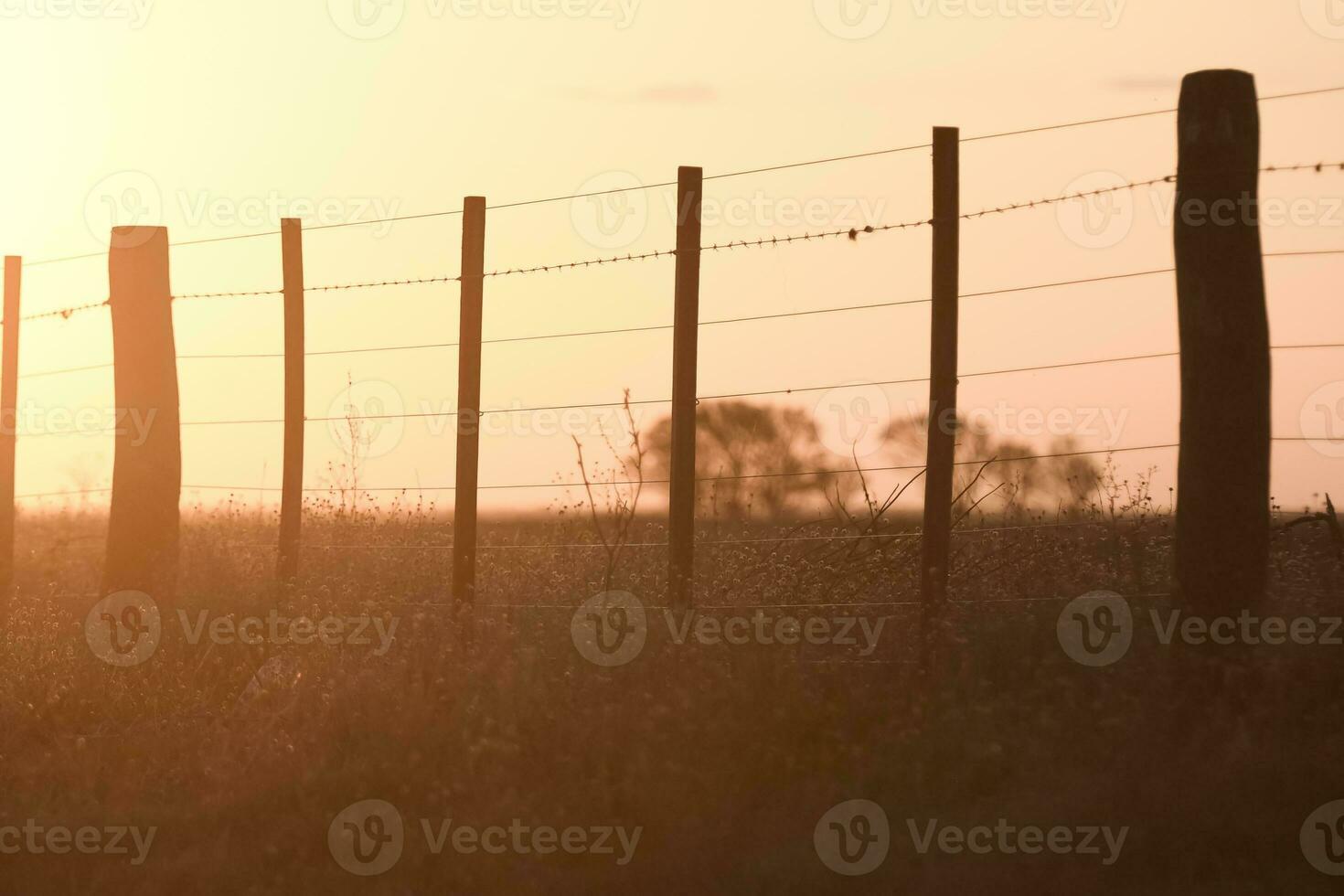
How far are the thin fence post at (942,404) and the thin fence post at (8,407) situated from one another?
10.2 metres

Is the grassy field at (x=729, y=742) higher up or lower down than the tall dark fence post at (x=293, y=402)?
lower down

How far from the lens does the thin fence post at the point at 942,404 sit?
8422 millimetres

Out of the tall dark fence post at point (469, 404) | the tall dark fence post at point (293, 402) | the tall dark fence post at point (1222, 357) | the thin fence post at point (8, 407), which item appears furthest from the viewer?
the thin fence post at point (8, 407)

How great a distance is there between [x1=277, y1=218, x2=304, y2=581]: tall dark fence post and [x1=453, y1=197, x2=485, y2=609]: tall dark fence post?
196cm

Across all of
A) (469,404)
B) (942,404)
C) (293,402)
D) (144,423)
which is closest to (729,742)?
(942,404)

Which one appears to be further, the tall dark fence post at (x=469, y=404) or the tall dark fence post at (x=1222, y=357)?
the tall dark fence post at (x=469, y=404)

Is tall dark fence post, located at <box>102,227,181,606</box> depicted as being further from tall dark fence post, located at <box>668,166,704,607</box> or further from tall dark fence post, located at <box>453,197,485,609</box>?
tall dark fence post, located at <box>668,166,704,607</box>

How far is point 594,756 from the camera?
289 inches

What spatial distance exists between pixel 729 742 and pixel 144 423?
676 centimetres

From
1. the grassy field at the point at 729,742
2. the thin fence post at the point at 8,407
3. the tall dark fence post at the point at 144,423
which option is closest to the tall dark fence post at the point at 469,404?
the grassy field at the point at 729,742

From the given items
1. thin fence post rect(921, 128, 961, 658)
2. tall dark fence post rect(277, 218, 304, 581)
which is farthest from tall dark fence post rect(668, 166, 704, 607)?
tall dark fence post rect(277, 218, 304, 581)

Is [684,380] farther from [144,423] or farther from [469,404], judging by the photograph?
[144,423]

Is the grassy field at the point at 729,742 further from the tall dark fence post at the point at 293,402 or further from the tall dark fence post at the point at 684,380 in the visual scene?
the tall dark fence post at the point at 293,402

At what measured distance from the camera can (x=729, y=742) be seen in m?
7.24
